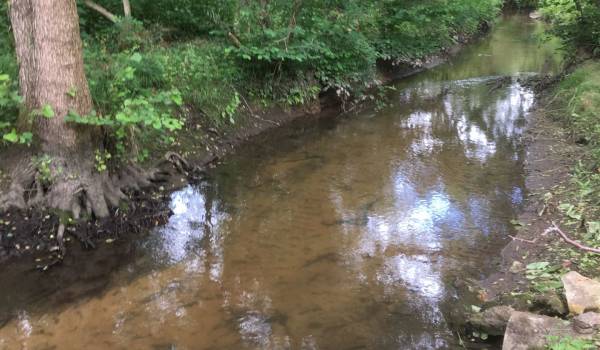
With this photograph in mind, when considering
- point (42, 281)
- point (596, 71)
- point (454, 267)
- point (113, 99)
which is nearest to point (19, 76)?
point (113, 99)

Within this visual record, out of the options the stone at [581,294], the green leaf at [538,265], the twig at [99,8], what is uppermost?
the twig at [99,8]

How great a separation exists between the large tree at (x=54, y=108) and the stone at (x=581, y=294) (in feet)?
18.1

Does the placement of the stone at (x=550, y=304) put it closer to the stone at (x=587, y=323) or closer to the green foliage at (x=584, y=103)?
the stone at (x=587, y=323)

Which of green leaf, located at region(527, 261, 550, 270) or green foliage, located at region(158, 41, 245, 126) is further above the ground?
green foliage, located at region(158, 41, 245, 126)

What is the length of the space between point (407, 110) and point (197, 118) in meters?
6.09

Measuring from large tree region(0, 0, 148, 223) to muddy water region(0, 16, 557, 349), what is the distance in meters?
0.88

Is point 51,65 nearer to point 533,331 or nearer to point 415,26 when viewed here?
point 533,331

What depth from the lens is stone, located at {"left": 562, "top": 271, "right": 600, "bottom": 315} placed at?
402 cm

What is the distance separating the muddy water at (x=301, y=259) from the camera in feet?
16.1

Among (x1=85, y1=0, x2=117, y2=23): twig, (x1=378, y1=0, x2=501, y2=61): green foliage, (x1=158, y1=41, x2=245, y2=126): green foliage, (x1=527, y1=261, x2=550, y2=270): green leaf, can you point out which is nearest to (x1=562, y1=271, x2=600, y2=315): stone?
(x1=527, y1=261, x2=550, y2=270): green leaf

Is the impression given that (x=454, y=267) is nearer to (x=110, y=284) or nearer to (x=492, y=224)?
(x=492, y=224)

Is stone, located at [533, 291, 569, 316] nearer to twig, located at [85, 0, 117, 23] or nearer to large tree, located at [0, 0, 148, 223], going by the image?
large tree, located at [0, 0, 148, 223]

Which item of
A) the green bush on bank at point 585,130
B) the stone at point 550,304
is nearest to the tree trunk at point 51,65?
the stone at point 550,304

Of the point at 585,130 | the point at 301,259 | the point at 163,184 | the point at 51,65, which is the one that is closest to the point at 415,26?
the point at 585,130
